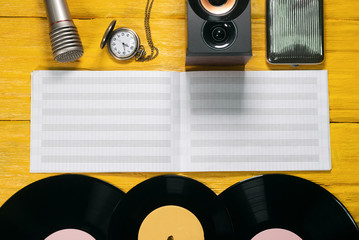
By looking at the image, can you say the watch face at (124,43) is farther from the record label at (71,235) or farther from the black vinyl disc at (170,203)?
the record label at (71,235)

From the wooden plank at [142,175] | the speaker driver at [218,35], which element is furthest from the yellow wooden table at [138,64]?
the speaker driver at [218,35]

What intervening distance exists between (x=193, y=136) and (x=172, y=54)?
20 centimetres

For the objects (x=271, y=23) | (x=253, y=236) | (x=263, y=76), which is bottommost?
(x=253, y=236)

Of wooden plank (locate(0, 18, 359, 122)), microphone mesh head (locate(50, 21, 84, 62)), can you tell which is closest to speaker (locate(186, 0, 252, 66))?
wooden plank (locate(0, 18, 359, 122))

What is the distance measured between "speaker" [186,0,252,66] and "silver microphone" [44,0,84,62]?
0.85 feet

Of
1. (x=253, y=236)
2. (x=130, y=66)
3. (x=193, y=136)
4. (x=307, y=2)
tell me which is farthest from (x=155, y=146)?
(x=307, y=2)

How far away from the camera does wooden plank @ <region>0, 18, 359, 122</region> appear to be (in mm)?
756

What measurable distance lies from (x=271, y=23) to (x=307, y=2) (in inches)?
3.8

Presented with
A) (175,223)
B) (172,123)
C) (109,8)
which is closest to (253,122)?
(172,123)

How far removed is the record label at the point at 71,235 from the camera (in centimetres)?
71

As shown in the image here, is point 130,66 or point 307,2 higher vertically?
point 307,2

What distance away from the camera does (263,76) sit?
760 millimetres

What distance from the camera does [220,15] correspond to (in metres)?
0.64

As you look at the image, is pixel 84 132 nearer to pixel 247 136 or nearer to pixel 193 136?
pixel 193 136
